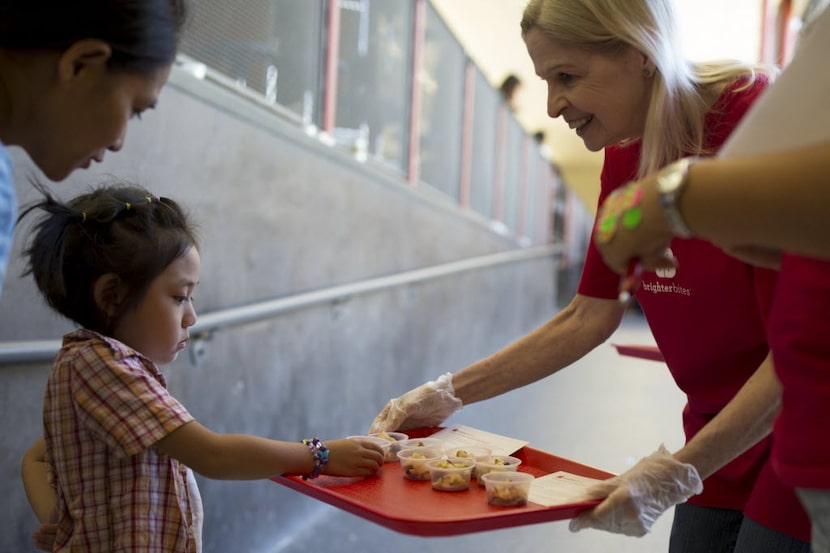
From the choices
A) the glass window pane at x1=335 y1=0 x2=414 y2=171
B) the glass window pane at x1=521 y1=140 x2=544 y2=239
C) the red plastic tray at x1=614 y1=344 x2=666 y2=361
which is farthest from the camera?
the glass window pane at x1=521 y1=140 x2=544 y2=239

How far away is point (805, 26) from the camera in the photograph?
0.90m

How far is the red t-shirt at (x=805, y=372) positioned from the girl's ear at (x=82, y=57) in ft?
2.91

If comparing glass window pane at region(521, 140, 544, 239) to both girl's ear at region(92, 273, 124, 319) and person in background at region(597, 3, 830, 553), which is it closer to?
girl's ear at region(92, 273, 124, 319)

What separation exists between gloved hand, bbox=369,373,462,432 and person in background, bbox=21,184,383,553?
0.30 meters

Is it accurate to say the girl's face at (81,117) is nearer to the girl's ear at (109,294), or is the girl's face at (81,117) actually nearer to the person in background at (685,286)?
the girl's ear at (109,294)

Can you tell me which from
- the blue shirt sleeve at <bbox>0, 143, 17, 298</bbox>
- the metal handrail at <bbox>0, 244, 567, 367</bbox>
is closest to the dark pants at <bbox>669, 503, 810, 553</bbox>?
the blue shirt sleeve at <bbox>0, 143, 17, 298</bbox>

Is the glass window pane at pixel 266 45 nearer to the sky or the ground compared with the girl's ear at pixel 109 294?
nearer to the sky

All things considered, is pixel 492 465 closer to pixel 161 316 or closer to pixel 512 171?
pixel 161 316

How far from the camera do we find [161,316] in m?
1.48

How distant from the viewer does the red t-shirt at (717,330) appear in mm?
1443

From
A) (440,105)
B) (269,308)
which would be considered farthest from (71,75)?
→ (440,105)

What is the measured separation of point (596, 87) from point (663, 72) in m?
0.14

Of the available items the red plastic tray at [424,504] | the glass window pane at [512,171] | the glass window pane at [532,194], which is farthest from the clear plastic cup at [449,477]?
the glass window pane at [532,194]

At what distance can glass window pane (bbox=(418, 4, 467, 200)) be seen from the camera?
567 cm
